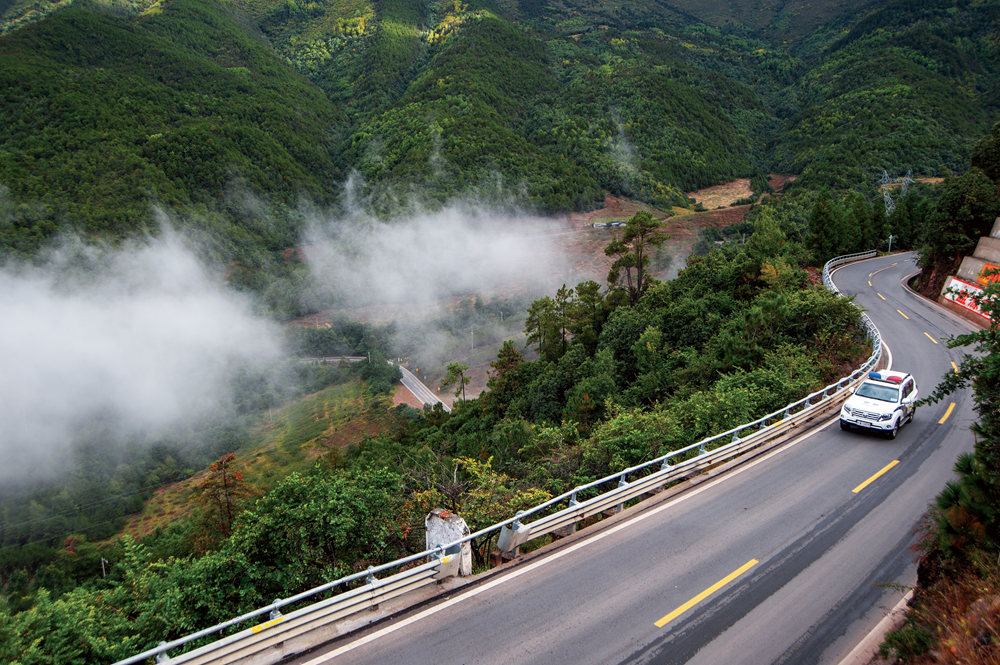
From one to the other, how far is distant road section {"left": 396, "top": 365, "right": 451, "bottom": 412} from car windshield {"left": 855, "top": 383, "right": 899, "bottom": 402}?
77967mm

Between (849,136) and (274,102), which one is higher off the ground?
(274,102)

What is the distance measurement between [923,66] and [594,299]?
190 m

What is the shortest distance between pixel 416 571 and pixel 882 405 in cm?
1548

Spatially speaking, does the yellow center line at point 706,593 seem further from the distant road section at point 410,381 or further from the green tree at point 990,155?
the distant road section at point 410,381

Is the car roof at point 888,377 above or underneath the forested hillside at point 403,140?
underneath

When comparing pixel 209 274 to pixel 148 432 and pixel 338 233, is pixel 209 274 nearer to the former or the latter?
pixel 338 233

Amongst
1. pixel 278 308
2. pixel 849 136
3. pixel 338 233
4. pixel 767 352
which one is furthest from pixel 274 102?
pixel 767 352

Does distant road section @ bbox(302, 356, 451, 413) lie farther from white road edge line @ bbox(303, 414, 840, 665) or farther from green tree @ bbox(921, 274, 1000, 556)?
green tree @ bbox(921, 274, 1000, 556)

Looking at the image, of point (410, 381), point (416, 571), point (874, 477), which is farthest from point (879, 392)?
point (410, 381)

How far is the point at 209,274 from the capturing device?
146625 mm

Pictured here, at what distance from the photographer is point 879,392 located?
667 inches

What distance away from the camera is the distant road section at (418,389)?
95438mm

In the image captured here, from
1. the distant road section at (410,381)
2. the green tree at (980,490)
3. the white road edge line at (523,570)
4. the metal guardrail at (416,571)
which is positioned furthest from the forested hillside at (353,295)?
the distant road section at (410,381)

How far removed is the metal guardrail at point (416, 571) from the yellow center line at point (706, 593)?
242 cm
